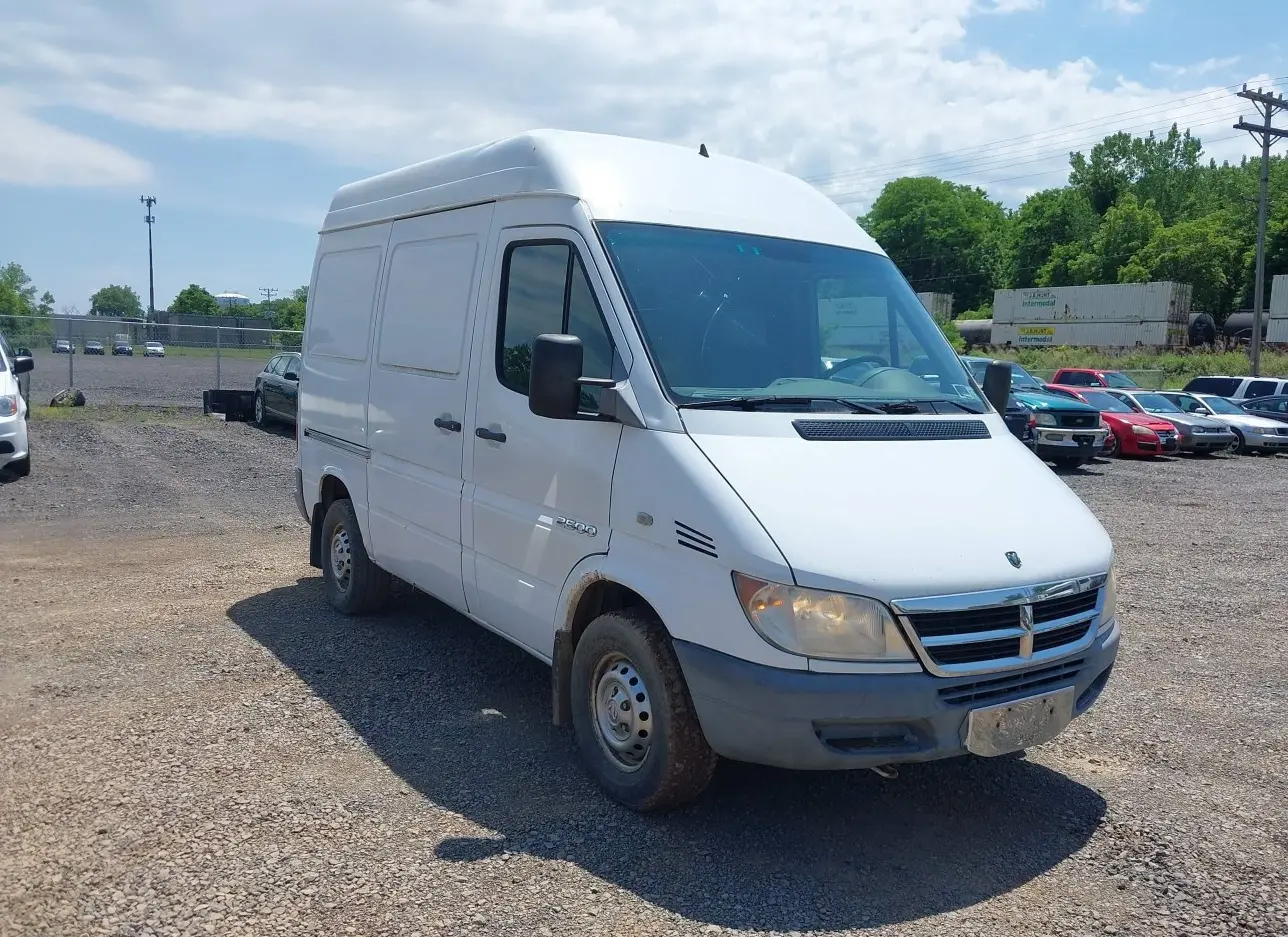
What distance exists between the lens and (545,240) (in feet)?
16.0

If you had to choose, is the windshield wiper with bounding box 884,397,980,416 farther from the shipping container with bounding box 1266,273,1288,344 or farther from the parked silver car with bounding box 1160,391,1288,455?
the shipping container with bounding box 1266,273,1288,344

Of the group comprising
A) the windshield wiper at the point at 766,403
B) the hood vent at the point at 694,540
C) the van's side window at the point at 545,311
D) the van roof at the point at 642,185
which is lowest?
the hood vent at the point at 694,540

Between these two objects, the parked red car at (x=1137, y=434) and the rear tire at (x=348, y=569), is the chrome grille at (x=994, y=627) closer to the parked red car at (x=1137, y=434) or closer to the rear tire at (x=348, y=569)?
the rear tire at (x=348, y=569)

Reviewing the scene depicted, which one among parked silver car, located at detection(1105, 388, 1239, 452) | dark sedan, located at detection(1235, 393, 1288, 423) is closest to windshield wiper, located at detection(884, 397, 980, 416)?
parked silver car, located at detection(1105, 388, 1239, 452)

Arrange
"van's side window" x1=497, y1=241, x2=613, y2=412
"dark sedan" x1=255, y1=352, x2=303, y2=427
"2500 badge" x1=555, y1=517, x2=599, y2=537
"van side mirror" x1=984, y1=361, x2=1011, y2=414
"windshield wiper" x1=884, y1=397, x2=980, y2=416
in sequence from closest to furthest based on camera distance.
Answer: "2500 badge" x1=555, y1=517, x2=599, y2=537
"van's side window" x1=497, y1=241, x2=613, y2=412
"windshield wiper" x1=884, y1=397, x2=980, y2=416
"van side mirror" x1=984, y1=361, x2=1011, y2=414
"dark sedan" x1=255, y1=352, x2=303, y2=427

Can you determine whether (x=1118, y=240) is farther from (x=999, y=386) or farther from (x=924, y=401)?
(x=924, y=401)

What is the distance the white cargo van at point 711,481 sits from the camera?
3680 millimetres

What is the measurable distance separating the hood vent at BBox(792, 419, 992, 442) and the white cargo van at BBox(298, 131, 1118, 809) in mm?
13

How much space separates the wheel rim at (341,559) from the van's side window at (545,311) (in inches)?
101

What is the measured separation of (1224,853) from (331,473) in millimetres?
5403

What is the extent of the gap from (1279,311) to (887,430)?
56.3 m

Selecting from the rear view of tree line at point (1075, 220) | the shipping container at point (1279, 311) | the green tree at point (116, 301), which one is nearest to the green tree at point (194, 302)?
the green tree at point (116, 301)

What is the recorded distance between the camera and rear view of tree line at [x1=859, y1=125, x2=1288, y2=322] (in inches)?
3159

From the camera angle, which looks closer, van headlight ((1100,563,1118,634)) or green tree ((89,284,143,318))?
van headlight ((1100,563,1118,634))
